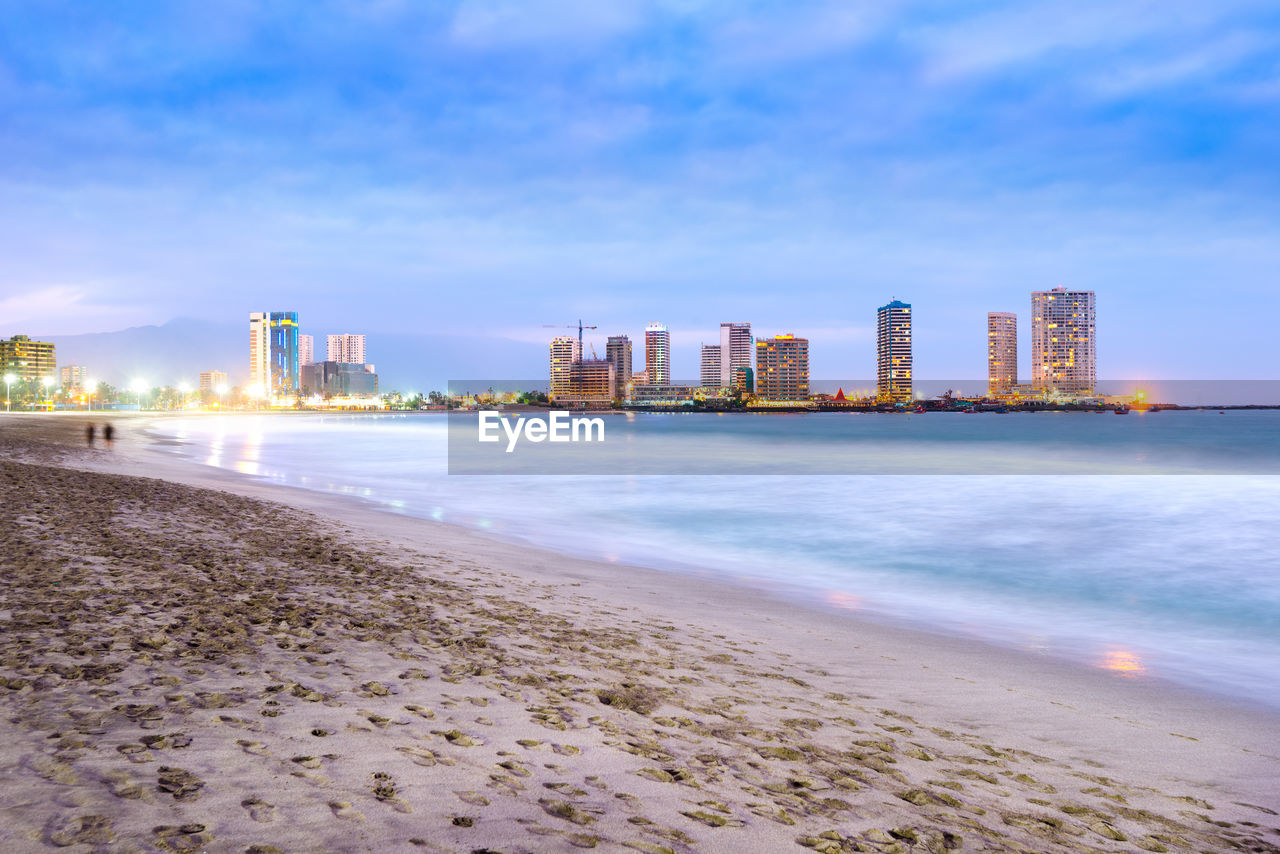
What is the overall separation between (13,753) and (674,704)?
4348 mm

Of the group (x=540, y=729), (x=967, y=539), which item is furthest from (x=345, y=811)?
(x=967, y=539)

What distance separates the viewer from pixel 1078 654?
10.0 m

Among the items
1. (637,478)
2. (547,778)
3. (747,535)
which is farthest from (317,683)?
(637,478)

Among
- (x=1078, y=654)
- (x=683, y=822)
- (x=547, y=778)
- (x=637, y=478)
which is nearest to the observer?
(x=683, y=822)

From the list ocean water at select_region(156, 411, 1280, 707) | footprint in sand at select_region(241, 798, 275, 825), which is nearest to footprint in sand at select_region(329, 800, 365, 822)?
footprint in sand at select_region(241, 798, 275, 825)

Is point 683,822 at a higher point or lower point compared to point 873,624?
higher

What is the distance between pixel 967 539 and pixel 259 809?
2080cm

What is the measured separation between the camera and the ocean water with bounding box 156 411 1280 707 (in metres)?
11.8

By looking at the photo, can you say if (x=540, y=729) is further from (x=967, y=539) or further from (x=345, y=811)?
(x=967, y=539)

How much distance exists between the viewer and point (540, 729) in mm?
5242

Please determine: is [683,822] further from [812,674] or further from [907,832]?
[812,674]

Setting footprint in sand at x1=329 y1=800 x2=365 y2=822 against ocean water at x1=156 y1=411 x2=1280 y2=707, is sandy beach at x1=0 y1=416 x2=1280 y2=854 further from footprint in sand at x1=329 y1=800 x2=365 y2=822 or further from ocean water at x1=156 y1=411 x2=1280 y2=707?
ocean water at x1=156 y1=411 x2=1280 y2=707

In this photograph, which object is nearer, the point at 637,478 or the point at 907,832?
the point at 907,832

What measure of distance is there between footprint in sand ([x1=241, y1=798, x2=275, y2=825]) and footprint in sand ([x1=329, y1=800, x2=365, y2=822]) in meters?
0.29
